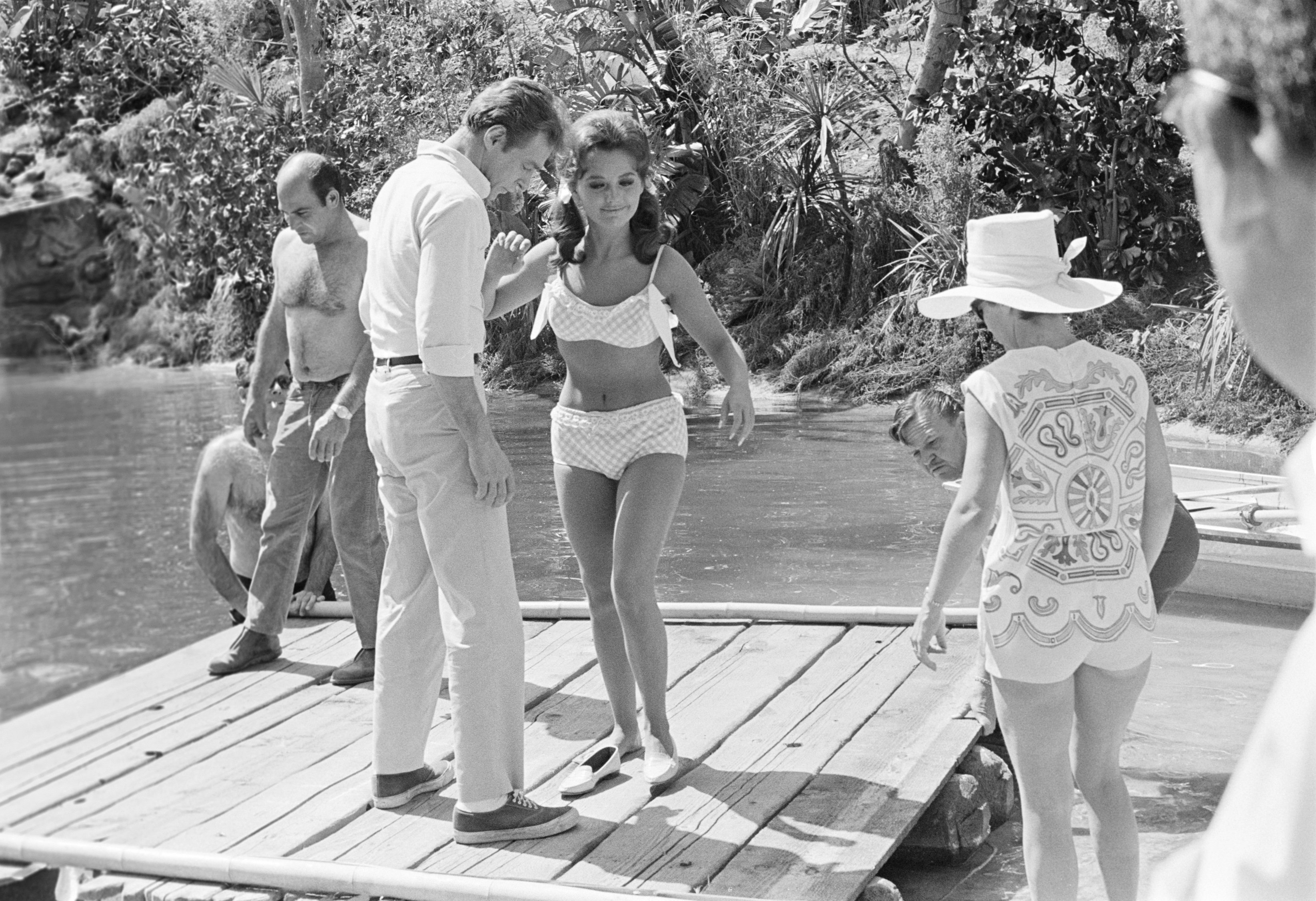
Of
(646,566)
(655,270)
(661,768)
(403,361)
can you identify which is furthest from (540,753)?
(655,270)

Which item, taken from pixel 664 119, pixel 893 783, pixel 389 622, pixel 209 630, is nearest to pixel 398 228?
pixel 389 622

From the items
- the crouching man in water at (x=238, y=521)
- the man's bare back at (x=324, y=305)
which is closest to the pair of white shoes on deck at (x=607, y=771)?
the man's bare back at (x=324, y=305)

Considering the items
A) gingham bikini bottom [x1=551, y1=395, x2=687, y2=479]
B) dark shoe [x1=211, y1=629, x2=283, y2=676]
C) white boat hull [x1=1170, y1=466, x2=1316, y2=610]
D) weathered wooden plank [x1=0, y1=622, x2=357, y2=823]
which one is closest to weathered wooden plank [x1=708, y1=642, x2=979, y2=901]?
gingham bikini bottom [x1=551, y1=395, x2=687, y2=479]

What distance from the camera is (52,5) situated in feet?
5.10

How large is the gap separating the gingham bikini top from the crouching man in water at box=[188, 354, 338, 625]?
186cm

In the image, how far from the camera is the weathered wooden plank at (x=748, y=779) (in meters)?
3.29

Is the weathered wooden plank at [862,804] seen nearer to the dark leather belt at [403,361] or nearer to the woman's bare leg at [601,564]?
the woman's bare leg at [601,564]

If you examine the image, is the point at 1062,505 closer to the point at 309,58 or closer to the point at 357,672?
the point at 357,672

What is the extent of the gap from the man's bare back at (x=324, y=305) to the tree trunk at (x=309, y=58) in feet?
48.6

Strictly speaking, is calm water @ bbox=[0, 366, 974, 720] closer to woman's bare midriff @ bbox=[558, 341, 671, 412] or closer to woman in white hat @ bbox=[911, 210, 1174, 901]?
woman's bare midriff @ bbox=[558, 341, 671, 412]

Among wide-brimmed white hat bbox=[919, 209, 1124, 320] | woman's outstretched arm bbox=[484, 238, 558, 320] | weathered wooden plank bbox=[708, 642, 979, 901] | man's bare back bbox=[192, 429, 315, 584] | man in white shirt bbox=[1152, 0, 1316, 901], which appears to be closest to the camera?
man in white shirt bbox=[1152, 0, 1316, 901]

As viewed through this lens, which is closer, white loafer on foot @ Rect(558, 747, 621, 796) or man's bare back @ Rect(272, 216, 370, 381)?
white loafer on foot @ Rect(558, 747, 621, 796)

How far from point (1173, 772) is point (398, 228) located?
117 inches

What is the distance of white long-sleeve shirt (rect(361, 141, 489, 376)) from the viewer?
3.27 metres
